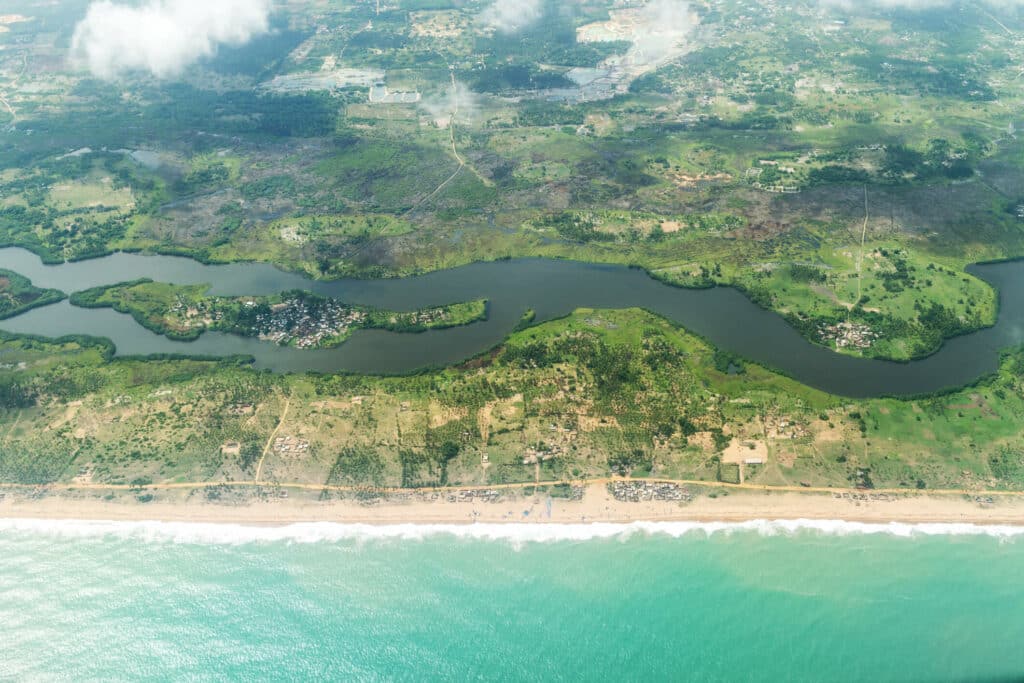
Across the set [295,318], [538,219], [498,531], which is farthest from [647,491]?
[538,219]

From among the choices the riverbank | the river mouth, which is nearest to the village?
the river mouth

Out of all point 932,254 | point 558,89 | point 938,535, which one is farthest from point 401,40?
point 938,535

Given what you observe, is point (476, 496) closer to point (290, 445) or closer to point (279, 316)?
point (290, 445)

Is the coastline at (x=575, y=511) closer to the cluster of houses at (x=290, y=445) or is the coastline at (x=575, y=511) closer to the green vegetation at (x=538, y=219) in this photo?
the green vegetation at (x=538, y=219)

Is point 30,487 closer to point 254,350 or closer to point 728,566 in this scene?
point 254,350

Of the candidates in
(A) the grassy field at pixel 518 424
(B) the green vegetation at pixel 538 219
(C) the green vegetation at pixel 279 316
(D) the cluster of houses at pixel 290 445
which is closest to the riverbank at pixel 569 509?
(A) the grassy field at pixel 518 424

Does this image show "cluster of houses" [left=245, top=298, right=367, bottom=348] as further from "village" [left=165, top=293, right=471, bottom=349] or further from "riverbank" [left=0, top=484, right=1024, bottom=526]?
"riverbank" [left=0, top=484, right=1024, bottom=526]
